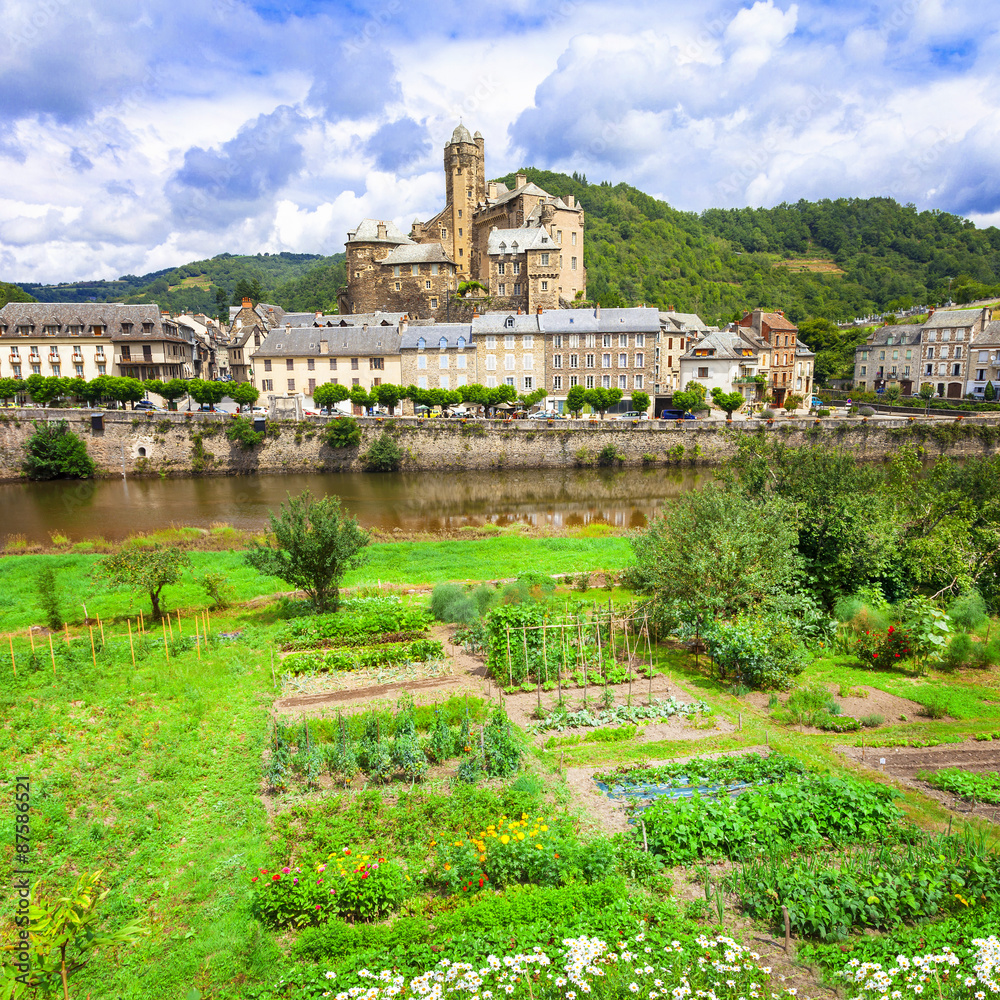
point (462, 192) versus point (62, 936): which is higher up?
point (462, 192)

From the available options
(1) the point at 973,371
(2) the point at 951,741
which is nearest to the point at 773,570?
(2) the point at 951,741

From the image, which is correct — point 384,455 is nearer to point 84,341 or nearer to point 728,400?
point 728,400

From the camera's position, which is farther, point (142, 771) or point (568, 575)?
point (568, 575)

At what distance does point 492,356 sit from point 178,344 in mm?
30841

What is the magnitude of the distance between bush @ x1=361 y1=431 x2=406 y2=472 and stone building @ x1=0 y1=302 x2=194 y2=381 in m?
26.3

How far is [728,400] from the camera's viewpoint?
208 ft

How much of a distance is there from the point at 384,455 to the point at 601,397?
20.1 meters

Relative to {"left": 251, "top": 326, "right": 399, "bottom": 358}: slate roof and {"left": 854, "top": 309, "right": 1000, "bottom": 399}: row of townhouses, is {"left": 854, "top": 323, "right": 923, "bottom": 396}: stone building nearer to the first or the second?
{"left": 854, "top": 309, "right": 1000, "bottom": 399}: row of townhouses

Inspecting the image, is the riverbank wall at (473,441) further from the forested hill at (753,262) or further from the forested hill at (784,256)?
the forested hill at (784,256)

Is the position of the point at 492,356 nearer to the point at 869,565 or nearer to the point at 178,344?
the point at 178,344

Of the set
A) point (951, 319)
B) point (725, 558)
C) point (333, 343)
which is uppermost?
point (951, 319)

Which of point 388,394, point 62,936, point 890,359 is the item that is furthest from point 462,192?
point 62,936

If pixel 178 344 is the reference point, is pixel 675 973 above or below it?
below

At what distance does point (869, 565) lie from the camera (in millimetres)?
17953
